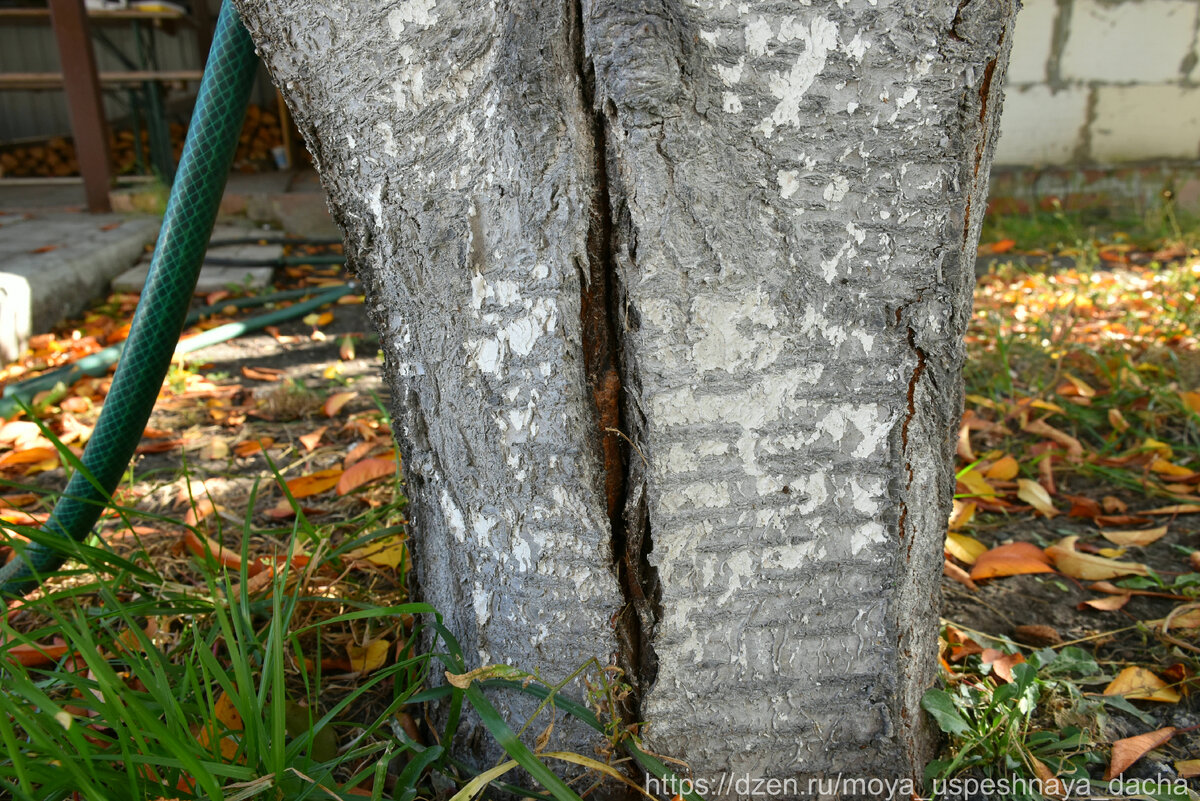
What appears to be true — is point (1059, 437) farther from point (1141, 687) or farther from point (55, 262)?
point (55, 262)

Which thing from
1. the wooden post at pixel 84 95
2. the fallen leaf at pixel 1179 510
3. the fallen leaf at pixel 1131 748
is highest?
the wooden post at pixel 84 95

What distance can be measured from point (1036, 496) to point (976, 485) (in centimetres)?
12

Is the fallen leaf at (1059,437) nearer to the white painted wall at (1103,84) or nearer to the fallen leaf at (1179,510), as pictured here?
the fallen leaf at (1179,510)

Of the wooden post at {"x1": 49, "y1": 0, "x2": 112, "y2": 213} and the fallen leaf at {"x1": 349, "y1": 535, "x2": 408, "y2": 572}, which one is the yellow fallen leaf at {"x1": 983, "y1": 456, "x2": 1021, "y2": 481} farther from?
the wooden post at {"x1": 49, "y1": 0, "x2": 112, "y2": 213}

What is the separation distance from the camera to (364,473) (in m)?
1.68

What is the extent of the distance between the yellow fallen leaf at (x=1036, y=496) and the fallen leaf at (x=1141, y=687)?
553mm

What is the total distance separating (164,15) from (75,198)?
6.73ft

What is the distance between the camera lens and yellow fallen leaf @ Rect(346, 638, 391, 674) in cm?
121

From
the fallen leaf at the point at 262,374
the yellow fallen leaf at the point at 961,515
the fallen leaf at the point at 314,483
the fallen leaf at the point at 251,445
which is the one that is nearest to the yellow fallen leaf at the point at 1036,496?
the yellow fallen leaf at the point at 961,515

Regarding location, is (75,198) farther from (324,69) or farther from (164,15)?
(324,69)

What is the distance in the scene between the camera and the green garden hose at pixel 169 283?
1.05 meters

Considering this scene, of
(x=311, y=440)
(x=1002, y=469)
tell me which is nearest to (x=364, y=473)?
(x=311, y=440)

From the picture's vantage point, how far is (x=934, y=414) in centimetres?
89

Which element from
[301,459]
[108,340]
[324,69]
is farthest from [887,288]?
[108,340]
